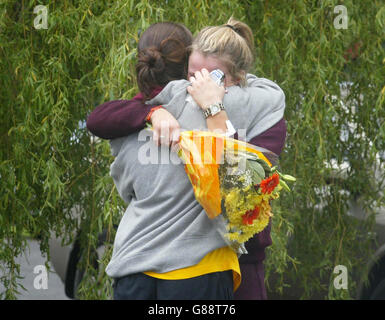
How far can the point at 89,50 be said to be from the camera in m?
3.50

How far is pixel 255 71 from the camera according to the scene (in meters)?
3.38

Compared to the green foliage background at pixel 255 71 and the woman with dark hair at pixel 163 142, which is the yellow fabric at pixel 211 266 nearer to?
the woman with dark hair at pixel 163 142

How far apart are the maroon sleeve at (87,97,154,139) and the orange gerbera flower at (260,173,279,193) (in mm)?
423

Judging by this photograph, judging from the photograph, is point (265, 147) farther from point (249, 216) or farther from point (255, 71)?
point (255, 71)

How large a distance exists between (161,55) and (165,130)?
26cm

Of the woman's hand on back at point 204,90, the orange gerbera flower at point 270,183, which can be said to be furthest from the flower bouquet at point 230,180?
the woman's hand on back at point 204,90

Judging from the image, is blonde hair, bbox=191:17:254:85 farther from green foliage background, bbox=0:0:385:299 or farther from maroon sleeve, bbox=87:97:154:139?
green foliage background, bbox=0:0:385:299

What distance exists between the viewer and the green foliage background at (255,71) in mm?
3365

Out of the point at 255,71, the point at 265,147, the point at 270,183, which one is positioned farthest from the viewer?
the point at 255,71

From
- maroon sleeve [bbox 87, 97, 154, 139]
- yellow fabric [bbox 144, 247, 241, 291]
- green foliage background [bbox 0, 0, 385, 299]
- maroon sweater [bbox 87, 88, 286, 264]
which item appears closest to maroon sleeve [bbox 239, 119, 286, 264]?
maroon sweater [bbox 87, 88, 286, 264]

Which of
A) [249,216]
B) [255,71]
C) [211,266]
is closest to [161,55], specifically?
[249,216]

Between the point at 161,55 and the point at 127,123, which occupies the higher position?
the point at 161,55
